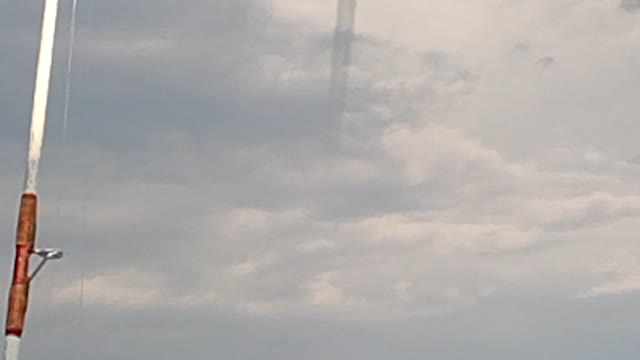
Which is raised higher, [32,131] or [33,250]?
[32,131]

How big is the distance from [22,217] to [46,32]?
478 centimetres

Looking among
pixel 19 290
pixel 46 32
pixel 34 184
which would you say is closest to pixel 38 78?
pixel 46 32

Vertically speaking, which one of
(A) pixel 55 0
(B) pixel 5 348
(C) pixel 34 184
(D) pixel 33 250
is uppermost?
(A) pixel 55 0

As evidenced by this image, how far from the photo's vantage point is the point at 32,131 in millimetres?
23281

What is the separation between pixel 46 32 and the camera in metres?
24.4

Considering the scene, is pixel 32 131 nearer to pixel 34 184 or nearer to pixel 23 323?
pixel 34 184

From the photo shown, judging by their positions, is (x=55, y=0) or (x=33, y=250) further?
(x=55, y=0)

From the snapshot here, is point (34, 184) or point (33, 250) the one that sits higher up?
point (34, 184)

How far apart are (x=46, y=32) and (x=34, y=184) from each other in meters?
3.98

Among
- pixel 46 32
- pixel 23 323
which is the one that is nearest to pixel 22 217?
pixel 23 323

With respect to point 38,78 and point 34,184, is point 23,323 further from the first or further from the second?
point 38,78

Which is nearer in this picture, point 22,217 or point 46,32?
point 22,217

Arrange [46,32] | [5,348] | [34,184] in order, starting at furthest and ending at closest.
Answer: [46,32] < [34,184] < [5,348]

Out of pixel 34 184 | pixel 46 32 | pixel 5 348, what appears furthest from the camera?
pixel 46 32
